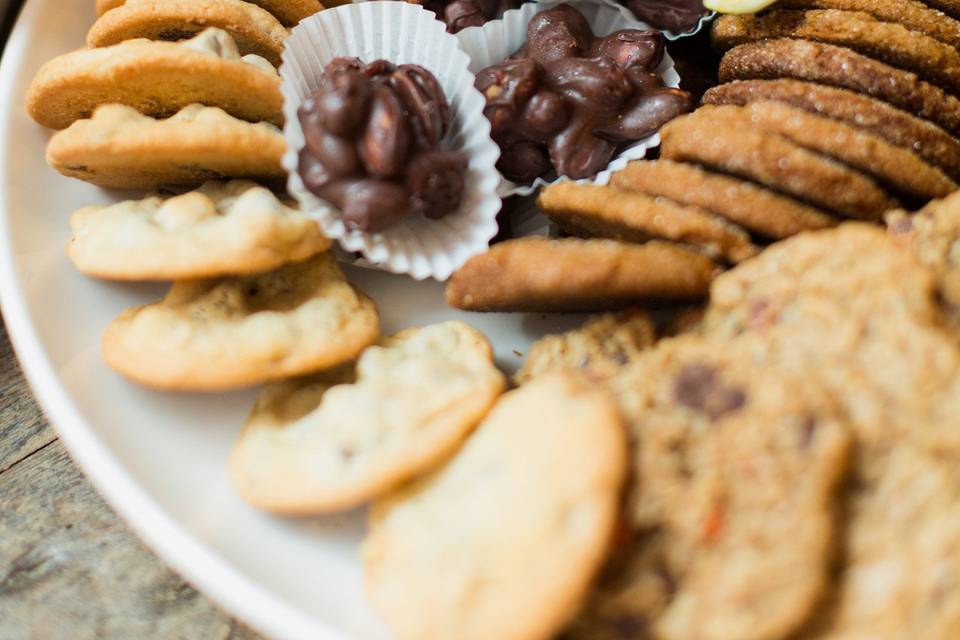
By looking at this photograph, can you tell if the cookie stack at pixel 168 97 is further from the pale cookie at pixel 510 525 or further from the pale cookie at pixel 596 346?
the pale cookie at pixel 510 525

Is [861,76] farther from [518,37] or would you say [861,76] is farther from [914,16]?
[518,37]

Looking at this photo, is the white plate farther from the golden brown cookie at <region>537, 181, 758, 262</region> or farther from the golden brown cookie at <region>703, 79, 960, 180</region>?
the golden brown cookie at <region>703, 79, 960, 180</region>

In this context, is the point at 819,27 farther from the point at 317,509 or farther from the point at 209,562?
the point at 209,562

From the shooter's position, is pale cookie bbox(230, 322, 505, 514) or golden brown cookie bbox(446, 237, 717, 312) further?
golden brown cookie bbox(446, 237, 717, 312)

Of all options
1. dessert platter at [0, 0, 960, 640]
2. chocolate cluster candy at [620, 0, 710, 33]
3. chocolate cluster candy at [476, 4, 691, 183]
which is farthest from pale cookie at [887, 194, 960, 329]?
chocolate cluster candy at [620, 0, 710, 33]

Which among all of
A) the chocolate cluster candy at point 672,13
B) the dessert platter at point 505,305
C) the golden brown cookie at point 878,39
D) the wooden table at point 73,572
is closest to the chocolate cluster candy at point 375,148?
the dessert platter at point 505,305
